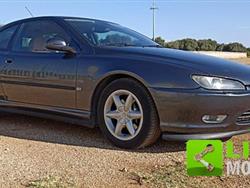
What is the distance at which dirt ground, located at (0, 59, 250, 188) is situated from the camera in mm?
2972

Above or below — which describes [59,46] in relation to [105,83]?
above

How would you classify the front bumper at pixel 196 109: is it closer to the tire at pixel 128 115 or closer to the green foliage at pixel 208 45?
the tire at pixel 128 115

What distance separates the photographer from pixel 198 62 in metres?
Answer: 3.83

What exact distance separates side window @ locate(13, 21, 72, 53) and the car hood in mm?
818

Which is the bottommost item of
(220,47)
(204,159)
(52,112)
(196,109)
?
(220,47)

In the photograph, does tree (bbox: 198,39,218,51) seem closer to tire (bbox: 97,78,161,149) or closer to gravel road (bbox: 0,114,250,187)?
gravel road (bbox: 0,114,250,187)

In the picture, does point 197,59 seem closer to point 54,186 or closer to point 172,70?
point 172,70

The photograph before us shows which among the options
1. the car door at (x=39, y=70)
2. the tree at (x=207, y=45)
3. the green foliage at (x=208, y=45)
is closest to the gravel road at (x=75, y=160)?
the car door at (x=39, y=70)

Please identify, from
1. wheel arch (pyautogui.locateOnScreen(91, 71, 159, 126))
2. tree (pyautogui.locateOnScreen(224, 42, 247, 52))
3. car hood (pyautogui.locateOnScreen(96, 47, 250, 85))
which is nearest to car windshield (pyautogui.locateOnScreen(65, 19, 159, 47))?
car hood (pyautogui.locateOnScreen(96, 47, 250, 85))

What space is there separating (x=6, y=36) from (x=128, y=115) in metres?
2.40

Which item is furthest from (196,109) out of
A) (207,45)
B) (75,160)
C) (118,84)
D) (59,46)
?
(207,45)

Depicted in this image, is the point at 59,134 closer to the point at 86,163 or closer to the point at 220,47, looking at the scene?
the point at 86,163

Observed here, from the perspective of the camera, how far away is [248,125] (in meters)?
3.80

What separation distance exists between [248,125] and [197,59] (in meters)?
0.85
